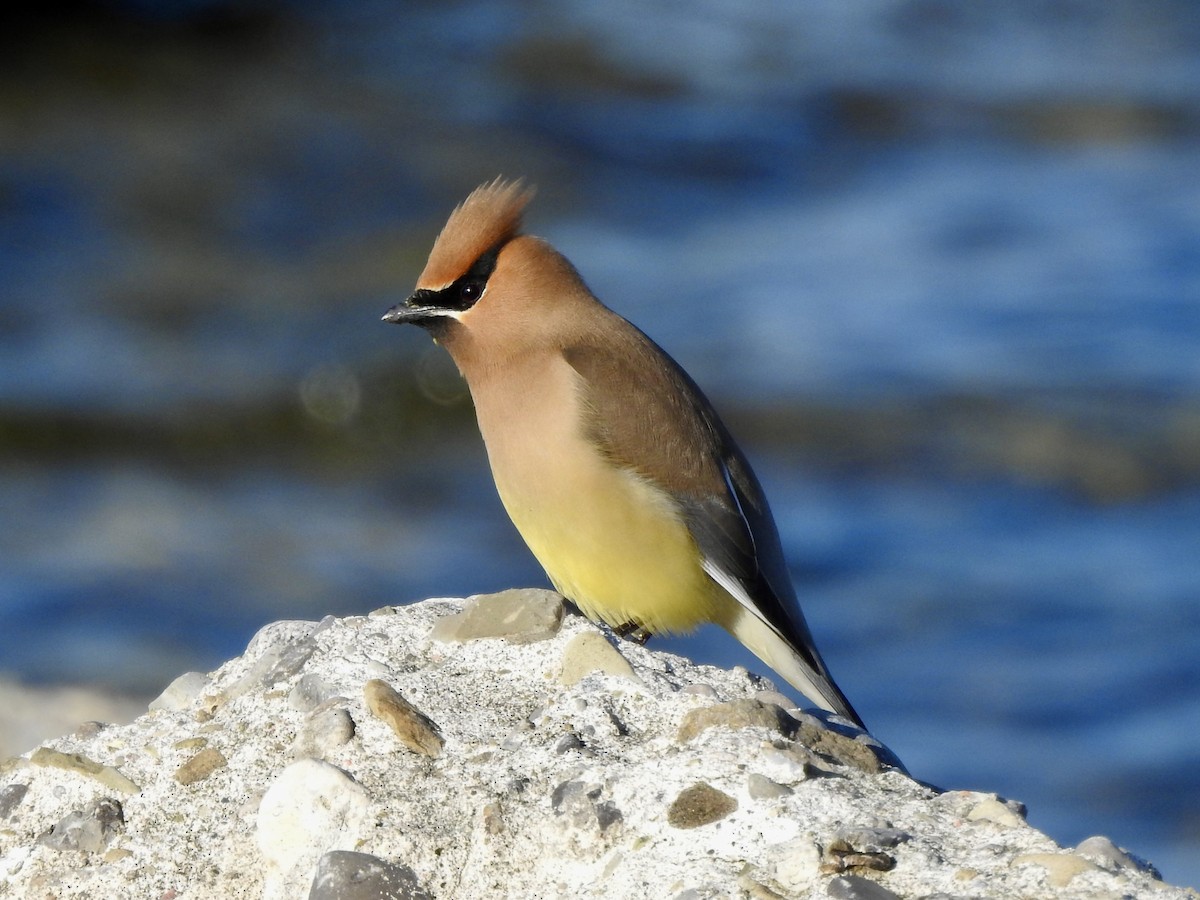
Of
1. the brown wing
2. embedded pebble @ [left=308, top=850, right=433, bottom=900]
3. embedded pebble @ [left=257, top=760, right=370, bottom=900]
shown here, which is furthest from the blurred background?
embedded pebble @ [left=308, top=850, right=433, bottom=900]

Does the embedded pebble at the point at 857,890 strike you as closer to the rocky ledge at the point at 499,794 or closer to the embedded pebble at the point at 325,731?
the rocky ledge at the point at 499,794

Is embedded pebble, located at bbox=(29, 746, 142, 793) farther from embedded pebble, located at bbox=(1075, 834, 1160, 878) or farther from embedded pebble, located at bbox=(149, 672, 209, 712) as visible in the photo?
embedded pebble, located at bbox=(1075, 834, 1160, 878)

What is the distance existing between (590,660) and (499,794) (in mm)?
448

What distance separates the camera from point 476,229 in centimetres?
523

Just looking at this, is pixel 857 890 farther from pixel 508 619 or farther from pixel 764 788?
pixel 508 619

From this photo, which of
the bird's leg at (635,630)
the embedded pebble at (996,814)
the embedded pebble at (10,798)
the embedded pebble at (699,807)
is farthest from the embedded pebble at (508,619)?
the bird's leg at (635,630)

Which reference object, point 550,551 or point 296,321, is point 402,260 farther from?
point 550,551

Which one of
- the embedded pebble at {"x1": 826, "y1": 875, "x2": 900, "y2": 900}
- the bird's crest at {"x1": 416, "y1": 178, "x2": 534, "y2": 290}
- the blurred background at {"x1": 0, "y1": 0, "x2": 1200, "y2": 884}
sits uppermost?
the blurred background at {"x1": 0, "y1": 0, "x2": 1200, "y2": 884}

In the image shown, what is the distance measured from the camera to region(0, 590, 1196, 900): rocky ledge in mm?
3055

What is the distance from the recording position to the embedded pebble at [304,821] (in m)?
3.25

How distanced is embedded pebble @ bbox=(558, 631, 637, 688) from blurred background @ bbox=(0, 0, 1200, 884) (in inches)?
116

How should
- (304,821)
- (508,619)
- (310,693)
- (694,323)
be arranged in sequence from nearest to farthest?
(304,821), (310,693), (508,619), (694,323)

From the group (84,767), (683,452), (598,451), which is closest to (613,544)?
(598,451)

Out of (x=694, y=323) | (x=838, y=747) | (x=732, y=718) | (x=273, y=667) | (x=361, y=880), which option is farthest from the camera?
(x=694, y=323)
